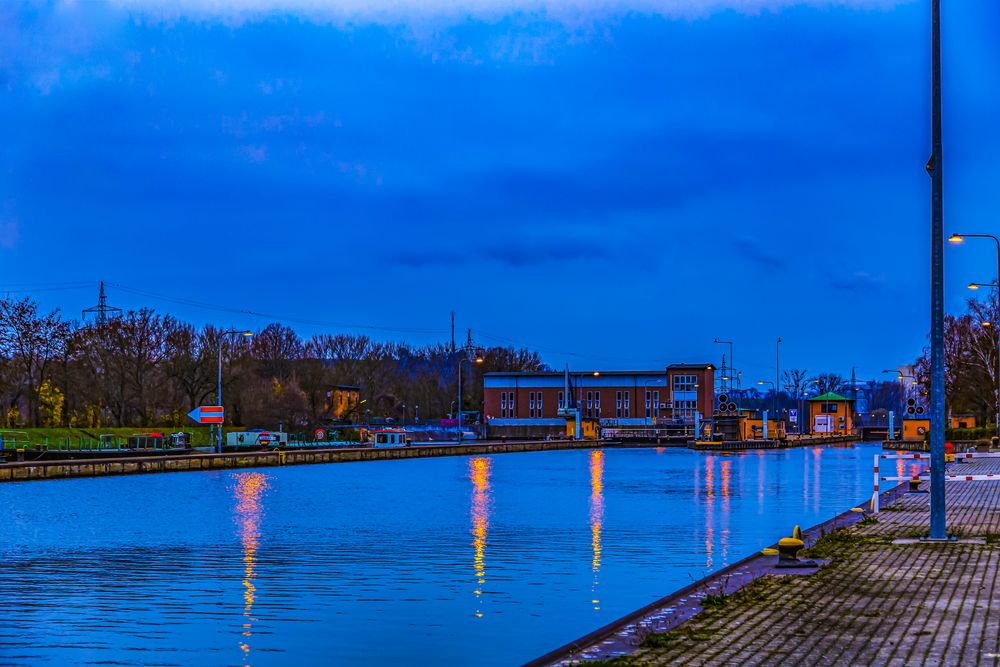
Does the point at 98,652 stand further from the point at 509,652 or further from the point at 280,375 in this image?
the point at 280,375

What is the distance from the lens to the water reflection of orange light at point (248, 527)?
15.9 m

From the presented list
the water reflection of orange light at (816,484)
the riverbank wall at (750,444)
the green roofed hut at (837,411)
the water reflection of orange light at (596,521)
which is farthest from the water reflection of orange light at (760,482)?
the green roofed hut at (837,411)

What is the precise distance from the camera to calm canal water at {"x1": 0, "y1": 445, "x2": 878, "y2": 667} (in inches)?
579

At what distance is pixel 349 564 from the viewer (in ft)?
72.5

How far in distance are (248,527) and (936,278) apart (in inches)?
724

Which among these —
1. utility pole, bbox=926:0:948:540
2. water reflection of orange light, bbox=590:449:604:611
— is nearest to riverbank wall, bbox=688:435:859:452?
water reflection of orange light, bbox=590:449:604:611

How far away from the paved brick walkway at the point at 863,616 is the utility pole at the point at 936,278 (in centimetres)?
114

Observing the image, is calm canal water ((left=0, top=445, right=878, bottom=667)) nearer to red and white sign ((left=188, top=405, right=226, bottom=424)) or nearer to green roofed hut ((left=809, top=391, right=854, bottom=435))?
red and white sign ((left=188, top=405, right=226, bottom=424))

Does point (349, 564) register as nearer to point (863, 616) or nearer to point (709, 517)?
point (863, 616)

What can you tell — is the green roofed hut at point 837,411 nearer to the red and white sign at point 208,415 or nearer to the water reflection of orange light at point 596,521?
the water reflection of orange light at point 596,521

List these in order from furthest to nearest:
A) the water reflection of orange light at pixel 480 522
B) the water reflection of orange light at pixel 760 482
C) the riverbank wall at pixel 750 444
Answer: the riverbank wall at pixel 750 444 → the water reflection of orange light at pixel 760 482 → the water reflection of orange light at pixel 480 522

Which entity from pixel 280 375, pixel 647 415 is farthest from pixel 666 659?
pixel 647 415

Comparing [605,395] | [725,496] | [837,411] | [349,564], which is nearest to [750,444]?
[837,411]

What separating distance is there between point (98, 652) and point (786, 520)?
2285 cm
